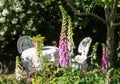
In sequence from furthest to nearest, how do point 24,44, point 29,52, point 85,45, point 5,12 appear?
1. point 5,12
2. point 24,44
3. point 29,52
4. point 85,45

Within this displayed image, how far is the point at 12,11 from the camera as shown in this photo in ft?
32.1

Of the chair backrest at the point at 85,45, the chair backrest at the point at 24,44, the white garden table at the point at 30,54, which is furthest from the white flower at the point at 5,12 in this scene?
the chair backrest at the point at 85,45

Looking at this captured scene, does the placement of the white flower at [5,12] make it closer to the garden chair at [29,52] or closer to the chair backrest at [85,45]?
the garden chair at [29,52]

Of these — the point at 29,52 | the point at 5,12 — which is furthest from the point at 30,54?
the point at 5,12

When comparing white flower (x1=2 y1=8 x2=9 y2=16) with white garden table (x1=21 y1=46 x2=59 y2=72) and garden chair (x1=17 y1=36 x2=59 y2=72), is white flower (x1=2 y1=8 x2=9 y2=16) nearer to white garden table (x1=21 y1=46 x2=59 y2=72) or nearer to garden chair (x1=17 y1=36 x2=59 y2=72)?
garden chair (x1=17 y1=36 x2=59 y2=72)

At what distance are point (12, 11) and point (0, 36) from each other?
0.63 metres

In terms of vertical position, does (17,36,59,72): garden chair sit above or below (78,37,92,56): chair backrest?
below

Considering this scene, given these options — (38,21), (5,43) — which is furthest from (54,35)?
(5,43)

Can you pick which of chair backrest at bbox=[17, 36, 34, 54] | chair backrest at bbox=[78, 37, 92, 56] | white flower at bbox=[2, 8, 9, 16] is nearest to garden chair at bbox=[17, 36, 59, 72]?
chair backrest at bbox=[17, 36, 34, 54]

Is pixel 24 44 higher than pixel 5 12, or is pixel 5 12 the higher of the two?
pixel 5 12

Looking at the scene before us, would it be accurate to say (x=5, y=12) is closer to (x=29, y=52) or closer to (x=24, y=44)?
(x=24, y=44)

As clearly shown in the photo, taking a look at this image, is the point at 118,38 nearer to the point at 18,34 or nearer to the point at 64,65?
the point at 18,34

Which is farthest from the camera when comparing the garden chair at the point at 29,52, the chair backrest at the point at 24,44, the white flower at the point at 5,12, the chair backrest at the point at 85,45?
the white flower at the point at 5,12

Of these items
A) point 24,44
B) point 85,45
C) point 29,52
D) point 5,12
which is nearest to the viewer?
point 85,45
